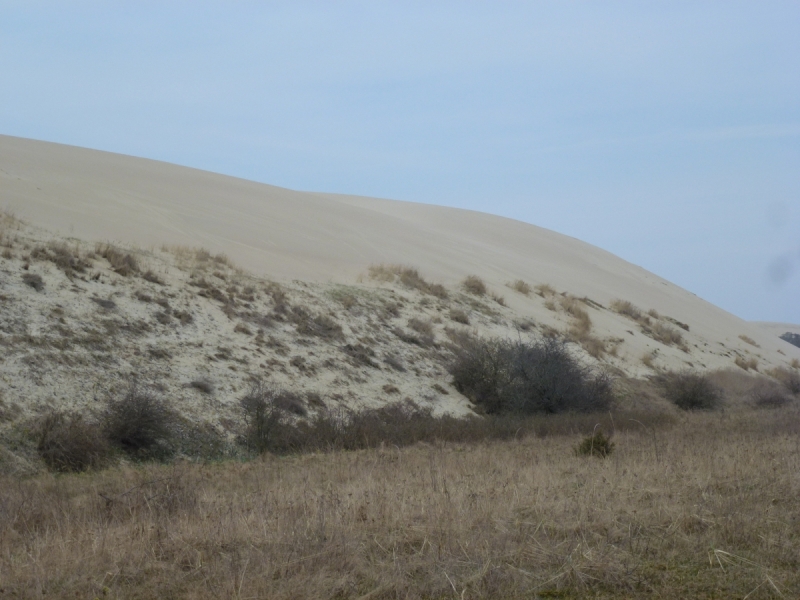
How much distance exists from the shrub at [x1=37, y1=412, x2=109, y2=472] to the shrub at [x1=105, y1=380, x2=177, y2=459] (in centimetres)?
38

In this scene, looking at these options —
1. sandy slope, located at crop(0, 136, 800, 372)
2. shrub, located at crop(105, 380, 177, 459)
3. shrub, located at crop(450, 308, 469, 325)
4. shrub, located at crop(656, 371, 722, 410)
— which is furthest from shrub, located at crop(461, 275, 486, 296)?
shrub, located at crop(105, 380, 177, 459)

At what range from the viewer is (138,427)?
12.0 meters

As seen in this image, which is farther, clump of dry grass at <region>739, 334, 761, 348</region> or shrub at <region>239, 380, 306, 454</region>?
clump of dry grass at <region>739, 334, 761, 348</region>

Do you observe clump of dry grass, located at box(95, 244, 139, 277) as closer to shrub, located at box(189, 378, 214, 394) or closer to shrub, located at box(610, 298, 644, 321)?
shrub, located at box(189, 378, 214, 394)

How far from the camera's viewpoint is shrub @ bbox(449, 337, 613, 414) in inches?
738

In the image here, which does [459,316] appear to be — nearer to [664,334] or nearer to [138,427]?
[664,334]

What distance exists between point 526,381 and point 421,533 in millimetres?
13176

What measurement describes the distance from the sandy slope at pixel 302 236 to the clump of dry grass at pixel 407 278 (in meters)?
0.71

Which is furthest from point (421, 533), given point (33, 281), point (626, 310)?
point (626, 310)

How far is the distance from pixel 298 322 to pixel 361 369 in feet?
7.20

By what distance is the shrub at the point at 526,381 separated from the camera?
61.5 ft

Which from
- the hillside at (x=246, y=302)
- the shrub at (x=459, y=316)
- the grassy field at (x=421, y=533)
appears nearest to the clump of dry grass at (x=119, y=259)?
the hillside at (x=246, y=302)

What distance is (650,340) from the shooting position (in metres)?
32.2

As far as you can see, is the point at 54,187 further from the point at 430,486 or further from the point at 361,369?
the point at 430,486
